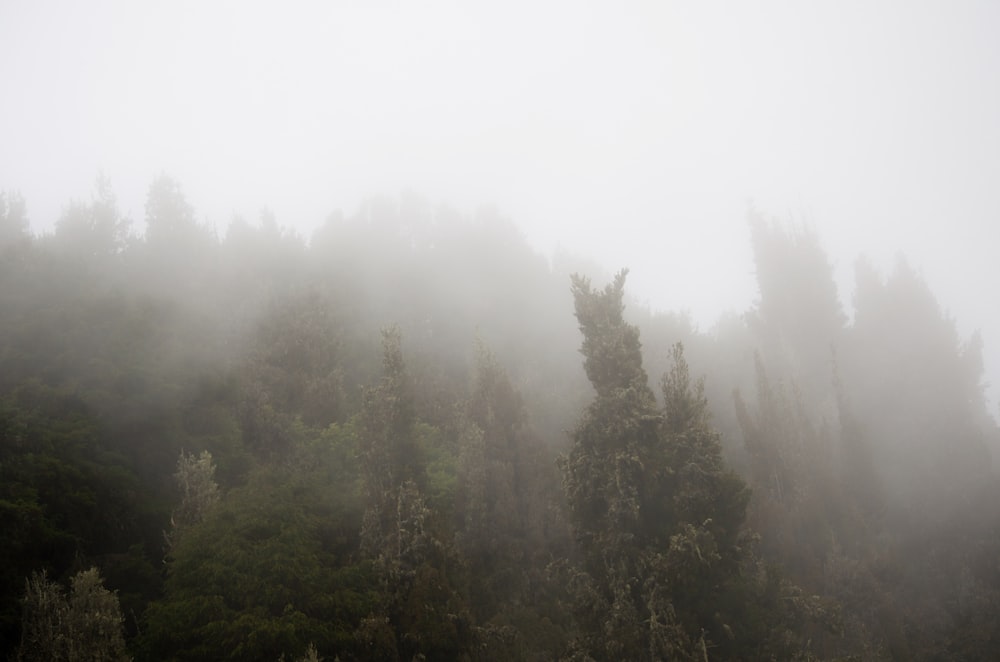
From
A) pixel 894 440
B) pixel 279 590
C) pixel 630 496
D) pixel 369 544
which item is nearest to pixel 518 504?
pixel 369 544

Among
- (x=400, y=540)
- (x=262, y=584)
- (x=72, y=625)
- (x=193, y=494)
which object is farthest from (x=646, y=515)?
(x=193, y=494)

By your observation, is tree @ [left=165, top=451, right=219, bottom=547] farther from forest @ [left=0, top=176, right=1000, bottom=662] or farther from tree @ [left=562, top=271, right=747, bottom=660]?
tree @ [left=562, top=271, right=747, bottom=660]

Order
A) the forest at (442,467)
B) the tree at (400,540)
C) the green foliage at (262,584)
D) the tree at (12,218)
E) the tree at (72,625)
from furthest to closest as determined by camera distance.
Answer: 1. the tree at (12,218)
2. the tree at (400,540)
3. the forest at (442,467)
4. the green foliage at (262,584)
5. the tree at (72,625)

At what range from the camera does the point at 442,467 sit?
2636cm

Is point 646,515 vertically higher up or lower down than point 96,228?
lower down

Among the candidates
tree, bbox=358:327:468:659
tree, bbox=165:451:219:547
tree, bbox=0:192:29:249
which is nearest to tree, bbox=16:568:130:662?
tree, bbox=165:451:219:547

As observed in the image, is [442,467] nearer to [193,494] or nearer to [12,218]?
[193,494]

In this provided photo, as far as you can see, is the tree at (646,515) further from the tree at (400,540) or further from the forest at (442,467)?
the tree at (400,540)

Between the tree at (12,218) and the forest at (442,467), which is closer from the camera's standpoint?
the forest at (442,467)

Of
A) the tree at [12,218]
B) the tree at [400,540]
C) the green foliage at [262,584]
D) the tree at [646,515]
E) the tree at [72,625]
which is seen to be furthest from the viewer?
the tree at [12,218]

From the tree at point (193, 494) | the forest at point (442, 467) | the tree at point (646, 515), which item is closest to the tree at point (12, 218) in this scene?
the forest at point (442, 467)

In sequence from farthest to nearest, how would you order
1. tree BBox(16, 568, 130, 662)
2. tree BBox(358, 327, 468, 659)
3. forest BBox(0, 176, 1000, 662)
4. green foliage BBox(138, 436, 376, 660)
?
tree BBox(358, 327, 468, 659) → forest BBox(0, 176, 1000, 662) → green foliage BBox(138, 436, 376, 660) → tree BBox(16, 568, 130, 662)

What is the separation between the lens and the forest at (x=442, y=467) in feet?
49.8

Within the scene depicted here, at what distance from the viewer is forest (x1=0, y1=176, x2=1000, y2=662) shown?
15164mm
